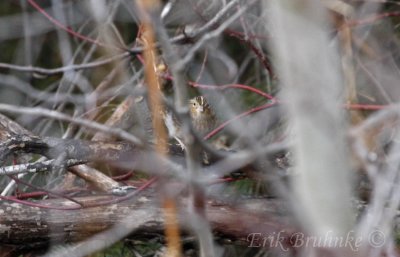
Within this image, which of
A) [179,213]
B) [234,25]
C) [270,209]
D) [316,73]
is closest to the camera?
[316,73]

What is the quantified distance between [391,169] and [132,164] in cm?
54

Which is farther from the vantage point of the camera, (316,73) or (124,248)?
(124,248)

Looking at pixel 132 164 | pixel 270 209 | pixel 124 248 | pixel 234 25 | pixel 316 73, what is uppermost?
pixel 234 25

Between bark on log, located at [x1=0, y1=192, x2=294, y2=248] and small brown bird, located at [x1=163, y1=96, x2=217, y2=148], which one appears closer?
bark on log, located at [x1=0, y1=192, x2=294, y2=248]

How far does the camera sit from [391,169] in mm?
1166

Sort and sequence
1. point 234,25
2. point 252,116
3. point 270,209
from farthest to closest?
point 234,25 → point 252,116 → point 270,209

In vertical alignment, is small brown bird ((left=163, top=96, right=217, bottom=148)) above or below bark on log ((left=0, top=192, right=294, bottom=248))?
above

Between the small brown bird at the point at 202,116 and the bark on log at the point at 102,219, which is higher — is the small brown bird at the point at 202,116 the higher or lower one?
the higher one

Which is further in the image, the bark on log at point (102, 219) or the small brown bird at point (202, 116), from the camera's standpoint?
the small brown bird at point (202, 116)

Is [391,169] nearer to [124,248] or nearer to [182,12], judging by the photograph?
[124,248]

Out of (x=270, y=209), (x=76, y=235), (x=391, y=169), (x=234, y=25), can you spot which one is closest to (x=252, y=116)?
(x=234, y=25)

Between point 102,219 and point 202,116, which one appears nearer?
point 102,219

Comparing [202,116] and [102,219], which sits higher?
[202,116]

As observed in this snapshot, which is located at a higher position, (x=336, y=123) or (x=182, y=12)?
A: (x=182, y=12)
